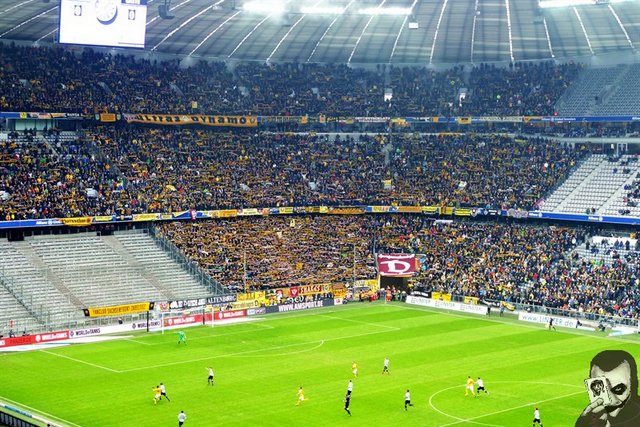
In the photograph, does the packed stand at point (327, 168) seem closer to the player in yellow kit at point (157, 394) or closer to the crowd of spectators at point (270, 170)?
the crowd of spectators at point (270, 170)

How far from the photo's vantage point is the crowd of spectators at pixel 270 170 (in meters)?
71.9

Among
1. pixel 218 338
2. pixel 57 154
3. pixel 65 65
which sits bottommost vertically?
pixel 218 338

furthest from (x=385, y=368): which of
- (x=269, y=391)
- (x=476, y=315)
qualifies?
(x=476, y=315)

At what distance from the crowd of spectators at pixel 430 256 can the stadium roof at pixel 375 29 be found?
17.9 m

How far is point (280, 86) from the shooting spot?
91.2m

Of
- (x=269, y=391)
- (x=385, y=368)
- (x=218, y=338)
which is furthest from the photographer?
(x=218, y=338)

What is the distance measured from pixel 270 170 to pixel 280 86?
39.0ft

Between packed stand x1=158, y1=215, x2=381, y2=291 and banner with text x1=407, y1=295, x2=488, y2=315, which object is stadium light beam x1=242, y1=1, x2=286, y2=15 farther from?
banner with text x1=407, y1=295, x2=488, y2=315

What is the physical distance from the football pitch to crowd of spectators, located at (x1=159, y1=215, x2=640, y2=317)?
5728 millimetres

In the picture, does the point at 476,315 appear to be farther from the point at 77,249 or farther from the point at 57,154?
the point at 57,154

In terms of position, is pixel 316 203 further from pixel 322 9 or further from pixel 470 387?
pixel 470 387

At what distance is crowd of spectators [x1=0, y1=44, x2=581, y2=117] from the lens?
79.6 meters

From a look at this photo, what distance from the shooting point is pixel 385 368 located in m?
47.3

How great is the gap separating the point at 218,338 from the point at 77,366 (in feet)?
36.8
